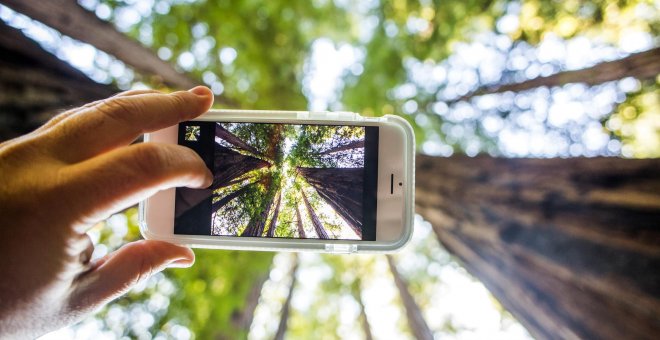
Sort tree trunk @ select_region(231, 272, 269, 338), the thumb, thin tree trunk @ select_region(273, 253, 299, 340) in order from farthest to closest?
thin tree trunk @ select_region(273, 253, 299, 340) < tree trunk @ select_region(231, 272, 269, 338) < the thumb

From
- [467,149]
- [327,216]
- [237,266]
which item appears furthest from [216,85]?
[467,149]

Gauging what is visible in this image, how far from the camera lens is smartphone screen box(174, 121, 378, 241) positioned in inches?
67.1

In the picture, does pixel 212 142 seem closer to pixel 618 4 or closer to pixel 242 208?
pixel 242 208

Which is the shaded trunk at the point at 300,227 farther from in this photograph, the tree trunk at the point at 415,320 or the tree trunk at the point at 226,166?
the tree trunk at the point at 415,320

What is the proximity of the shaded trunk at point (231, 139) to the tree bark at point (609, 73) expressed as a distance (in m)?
3.07

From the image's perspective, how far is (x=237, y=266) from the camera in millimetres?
4316

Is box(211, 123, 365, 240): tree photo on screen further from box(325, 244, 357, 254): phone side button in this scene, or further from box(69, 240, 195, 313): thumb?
box(69, 240, 195, 313): thumb

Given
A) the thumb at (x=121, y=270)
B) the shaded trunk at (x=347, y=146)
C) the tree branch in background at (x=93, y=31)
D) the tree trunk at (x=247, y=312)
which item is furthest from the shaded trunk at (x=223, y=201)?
the tree trunk at (x=247, y=312)

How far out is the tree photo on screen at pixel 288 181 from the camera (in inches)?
67.2

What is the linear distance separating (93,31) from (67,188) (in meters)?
2.57

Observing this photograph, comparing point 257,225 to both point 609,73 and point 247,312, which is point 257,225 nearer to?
point 609,73

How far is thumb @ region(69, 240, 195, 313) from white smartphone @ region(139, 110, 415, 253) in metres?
0.23

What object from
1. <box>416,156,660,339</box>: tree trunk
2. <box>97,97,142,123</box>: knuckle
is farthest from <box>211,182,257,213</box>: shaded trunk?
<box>416,156,660,339</box>: tree trunk

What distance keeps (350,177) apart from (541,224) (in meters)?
2.07
